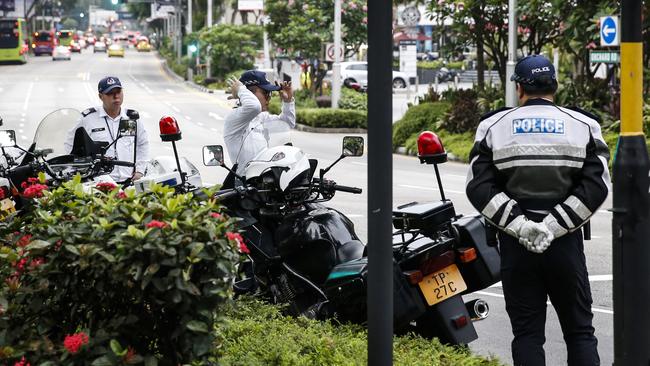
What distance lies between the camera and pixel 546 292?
562 cm

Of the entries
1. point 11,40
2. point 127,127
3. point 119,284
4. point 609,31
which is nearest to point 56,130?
point 127,127

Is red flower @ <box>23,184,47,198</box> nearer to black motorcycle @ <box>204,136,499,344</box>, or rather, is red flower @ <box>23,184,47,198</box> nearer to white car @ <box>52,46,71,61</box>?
black motorcycle @ <box>204,136,499,344</box>

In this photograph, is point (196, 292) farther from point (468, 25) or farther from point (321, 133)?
point (321, 133)

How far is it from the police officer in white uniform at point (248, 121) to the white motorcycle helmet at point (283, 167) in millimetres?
844

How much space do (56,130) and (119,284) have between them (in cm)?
526

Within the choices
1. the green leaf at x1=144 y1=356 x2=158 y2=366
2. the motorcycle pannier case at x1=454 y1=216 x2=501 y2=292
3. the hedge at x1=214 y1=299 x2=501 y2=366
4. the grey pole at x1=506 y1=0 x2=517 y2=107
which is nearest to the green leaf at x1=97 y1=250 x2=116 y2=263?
the green leaf at x1=144 y1=356 x2=158 y2=366

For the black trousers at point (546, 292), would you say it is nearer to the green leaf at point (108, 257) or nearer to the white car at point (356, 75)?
the green leaf at point (108, 257)

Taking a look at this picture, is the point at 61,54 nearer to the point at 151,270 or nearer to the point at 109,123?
the point at 109,123

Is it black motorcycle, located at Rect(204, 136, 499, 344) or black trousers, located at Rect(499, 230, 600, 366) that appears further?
black motorcycle, located at Rect(204, 136, 499, 344)

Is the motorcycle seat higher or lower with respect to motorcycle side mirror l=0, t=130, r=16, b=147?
lower

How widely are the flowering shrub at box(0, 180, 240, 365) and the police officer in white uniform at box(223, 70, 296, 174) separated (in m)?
3.13

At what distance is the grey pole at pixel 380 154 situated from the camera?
4508 millimetres

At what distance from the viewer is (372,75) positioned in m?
4.52

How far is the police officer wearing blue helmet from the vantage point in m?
5.45
